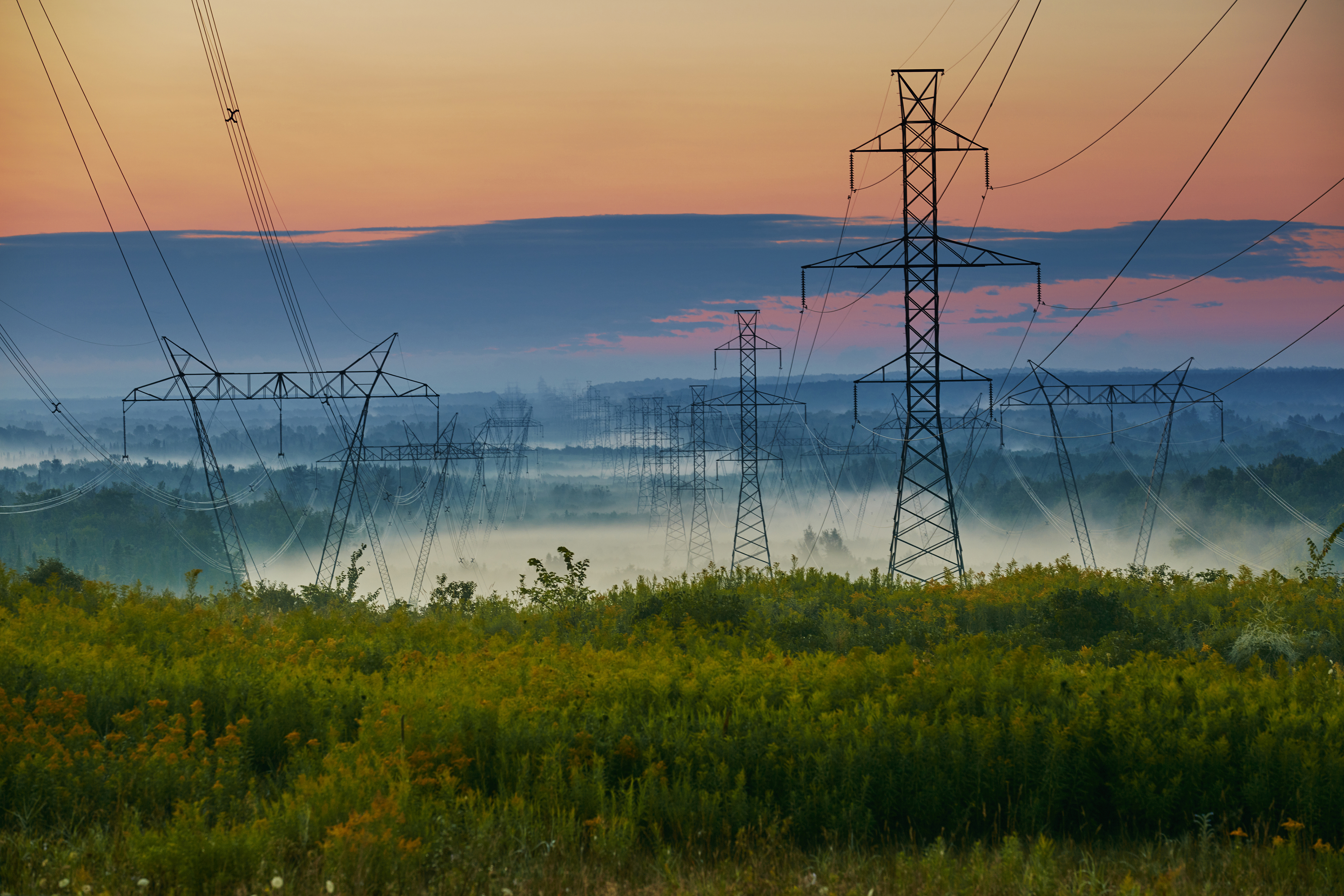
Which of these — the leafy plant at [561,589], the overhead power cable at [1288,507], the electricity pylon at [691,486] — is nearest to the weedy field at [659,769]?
the leafy plant at [561,589]

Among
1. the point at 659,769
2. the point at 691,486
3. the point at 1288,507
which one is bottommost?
the point at 1288,507

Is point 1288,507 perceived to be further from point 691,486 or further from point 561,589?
point 561,589

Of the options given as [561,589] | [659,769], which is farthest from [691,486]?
[659,769]

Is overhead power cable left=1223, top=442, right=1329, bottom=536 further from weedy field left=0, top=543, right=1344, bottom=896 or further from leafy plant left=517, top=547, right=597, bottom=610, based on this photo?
weedy field left=0, top=543, right=1344, bottom=896

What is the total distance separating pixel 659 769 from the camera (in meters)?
9.22

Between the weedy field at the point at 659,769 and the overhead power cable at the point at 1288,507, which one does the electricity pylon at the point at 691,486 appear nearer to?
Result: the weedy field at the point at 659,769

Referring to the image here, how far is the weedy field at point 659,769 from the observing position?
7.84 meters

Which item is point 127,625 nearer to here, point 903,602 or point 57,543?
point 903,602

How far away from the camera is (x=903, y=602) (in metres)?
19.0

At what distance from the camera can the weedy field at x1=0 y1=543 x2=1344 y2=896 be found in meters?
7.84

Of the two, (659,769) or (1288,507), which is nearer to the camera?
(659,769)

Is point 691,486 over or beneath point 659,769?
beneath

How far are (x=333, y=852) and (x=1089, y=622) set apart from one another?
13260mm

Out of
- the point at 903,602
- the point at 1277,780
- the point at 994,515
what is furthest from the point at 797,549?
the point at 1277,780
